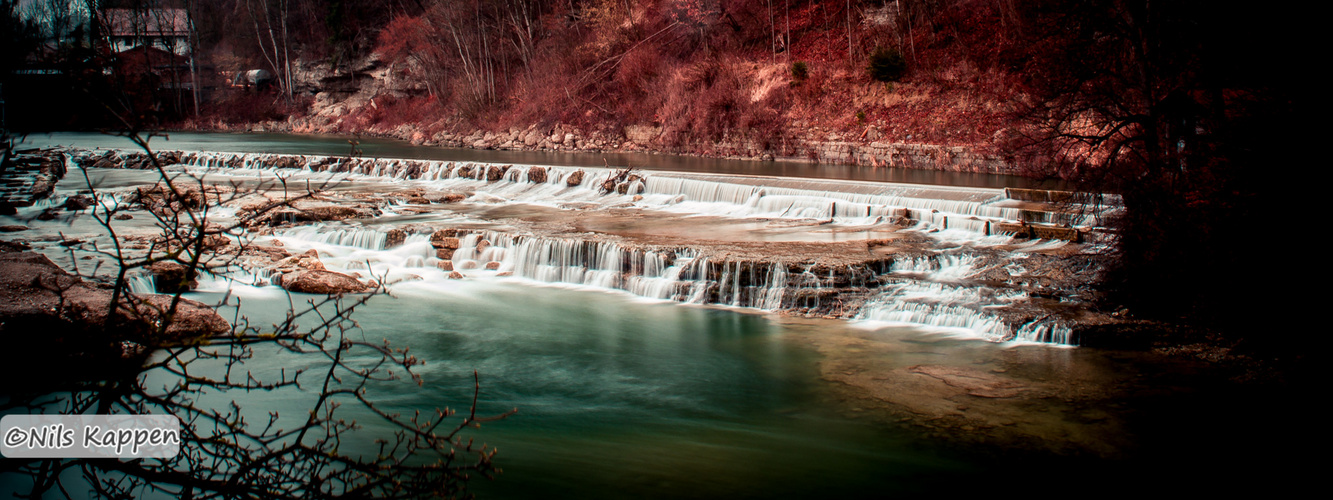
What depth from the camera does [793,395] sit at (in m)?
8.56

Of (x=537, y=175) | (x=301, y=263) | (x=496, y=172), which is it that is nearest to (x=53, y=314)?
(x=301, y=263)

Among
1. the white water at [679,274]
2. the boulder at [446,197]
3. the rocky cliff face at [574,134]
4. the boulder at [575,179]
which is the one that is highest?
the rocky cliff face at [574,134]

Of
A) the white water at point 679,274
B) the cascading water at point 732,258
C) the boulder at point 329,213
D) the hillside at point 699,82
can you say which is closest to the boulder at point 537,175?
the cascading water at point 732,258

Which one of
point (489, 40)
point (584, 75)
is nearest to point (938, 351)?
point (584, 75)

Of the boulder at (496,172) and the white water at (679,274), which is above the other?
the boulder at (496,172)

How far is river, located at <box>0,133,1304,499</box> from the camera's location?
6719 millimetres

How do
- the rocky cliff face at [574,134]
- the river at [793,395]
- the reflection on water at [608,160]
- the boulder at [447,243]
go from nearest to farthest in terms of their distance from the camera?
the river at [793,395] < the boulder at [447,243] < the reflection on water at [608,160] < the rocky cliff face at [574,134]

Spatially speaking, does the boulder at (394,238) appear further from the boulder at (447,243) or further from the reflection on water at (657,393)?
the reflection on water at (657,393)

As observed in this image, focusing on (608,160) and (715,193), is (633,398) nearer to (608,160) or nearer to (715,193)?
(715,193)

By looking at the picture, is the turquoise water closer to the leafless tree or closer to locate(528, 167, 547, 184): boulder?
the leafless tree

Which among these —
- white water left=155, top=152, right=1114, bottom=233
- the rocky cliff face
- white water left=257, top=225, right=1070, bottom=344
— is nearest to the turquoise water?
white water left=257, top=225, right=1070, bottom=344

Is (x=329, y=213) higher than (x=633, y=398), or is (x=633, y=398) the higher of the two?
(x=329, y=213)

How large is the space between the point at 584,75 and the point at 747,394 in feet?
106

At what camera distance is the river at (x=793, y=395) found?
22.0 ft
